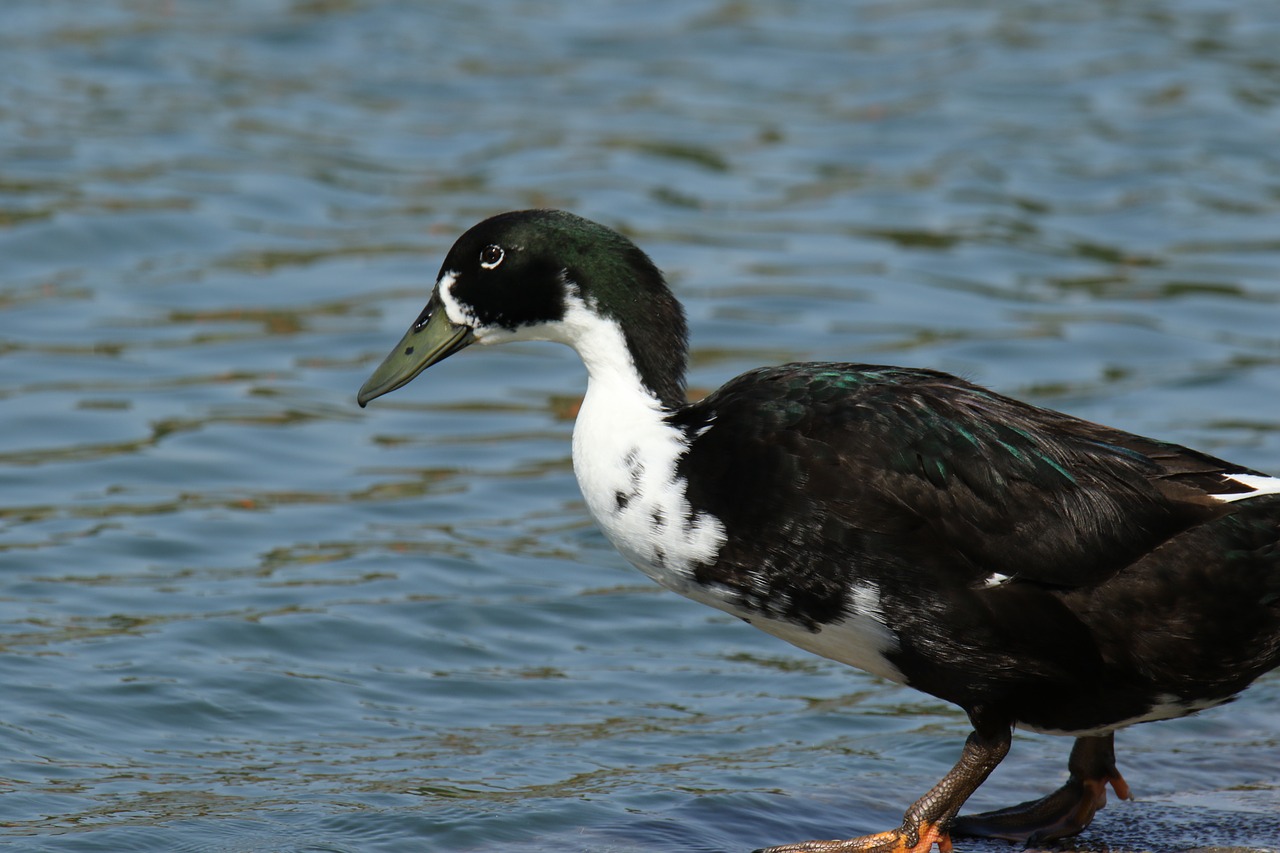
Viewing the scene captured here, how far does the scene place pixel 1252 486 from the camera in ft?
18.7

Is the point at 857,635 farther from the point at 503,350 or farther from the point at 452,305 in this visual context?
the point at 503,350

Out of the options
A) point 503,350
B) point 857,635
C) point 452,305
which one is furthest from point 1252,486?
point 503,350

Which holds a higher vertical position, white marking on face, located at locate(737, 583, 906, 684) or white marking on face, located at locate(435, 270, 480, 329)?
white marking on face, located at locate(435, 270, 480, 329)

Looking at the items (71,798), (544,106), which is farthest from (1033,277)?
(71,798)

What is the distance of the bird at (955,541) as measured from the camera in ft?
18.3

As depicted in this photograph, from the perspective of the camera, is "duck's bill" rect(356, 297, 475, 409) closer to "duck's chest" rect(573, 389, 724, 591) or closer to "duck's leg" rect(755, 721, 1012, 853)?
"duck's chest" rect(573, 389, 724, 591)

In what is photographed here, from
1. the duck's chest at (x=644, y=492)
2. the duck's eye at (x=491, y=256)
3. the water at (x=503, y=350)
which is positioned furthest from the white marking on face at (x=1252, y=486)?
the duck's eye at (x=491, y=256)

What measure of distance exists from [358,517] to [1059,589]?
4329 mm

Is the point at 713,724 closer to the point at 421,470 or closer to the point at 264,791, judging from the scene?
the point at 264,791

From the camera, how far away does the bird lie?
5578 millimetres

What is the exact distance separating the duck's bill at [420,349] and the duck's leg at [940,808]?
77.9 inches

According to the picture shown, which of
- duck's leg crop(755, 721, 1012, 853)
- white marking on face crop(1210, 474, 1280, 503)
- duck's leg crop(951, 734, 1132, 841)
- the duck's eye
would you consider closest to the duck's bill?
the duck's eye

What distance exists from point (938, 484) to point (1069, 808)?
1.39 metres

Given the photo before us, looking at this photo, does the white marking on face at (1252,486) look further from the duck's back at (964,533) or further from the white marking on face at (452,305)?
the white marking on face at (452,305)
